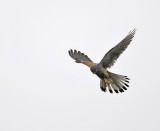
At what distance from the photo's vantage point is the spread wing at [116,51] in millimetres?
11781

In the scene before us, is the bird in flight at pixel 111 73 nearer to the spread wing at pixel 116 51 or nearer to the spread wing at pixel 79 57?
the spread wing at pixel 116 51

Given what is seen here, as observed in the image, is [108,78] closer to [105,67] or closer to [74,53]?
[105,67]

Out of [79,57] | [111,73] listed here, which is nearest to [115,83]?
[111,73]

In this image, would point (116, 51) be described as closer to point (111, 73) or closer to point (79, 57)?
point (111, 73)

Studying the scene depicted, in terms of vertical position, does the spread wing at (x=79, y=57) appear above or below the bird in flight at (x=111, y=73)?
above

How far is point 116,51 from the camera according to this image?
1194 cm

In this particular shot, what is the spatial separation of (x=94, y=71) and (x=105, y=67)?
394 millimetres

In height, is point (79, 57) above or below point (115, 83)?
above

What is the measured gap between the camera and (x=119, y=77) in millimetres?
12023

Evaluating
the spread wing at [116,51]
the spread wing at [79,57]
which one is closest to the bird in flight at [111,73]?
the spread wing at [116,51]

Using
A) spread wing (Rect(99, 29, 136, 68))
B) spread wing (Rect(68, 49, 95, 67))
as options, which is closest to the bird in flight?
spread wing (Rect(99, 29, 136, 68))

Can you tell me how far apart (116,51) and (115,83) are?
1.04 metres

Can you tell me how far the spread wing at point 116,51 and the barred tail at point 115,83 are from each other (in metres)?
0.38

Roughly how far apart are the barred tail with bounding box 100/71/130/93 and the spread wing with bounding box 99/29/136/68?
1.26ft
